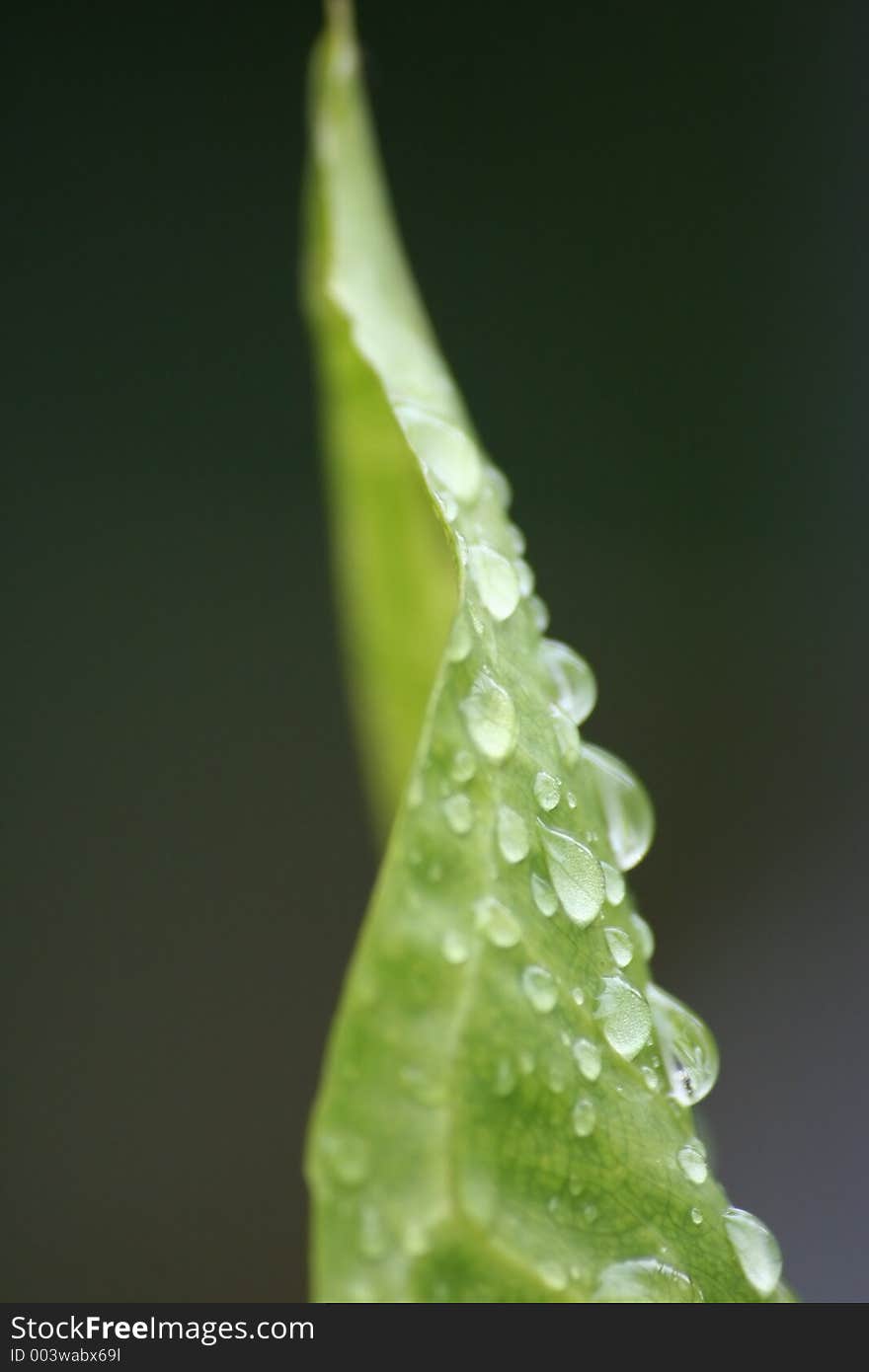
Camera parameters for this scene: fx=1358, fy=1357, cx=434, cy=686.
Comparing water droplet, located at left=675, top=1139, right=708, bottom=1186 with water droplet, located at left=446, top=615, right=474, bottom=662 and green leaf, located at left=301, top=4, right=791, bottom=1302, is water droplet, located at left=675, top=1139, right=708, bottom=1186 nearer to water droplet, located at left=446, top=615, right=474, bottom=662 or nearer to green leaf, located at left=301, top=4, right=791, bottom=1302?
green leaf, located at left=301, top=4, right=791, bottom=1302

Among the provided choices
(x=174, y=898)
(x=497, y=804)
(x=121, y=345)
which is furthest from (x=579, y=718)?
(x=121, y=345)

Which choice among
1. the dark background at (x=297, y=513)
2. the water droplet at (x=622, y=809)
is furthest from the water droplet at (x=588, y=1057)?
the dark background at (x=297, y=513)

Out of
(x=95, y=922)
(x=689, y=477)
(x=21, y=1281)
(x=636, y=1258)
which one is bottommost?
(x=21, y=1281)

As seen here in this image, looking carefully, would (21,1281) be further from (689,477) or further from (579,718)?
(579,718)

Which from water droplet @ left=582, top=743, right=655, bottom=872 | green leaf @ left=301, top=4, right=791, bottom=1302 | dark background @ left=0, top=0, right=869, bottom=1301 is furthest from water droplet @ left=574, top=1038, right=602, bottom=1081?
dark background @ left=0, top=0, right=869, bottom=1301

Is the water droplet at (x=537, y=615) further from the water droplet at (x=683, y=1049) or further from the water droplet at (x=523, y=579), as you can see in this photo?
the water droplet at (x=683, y=1049)

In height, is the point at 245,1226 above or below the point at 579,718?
below

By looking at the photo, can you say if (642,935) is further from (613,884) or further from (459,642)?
(459,642)

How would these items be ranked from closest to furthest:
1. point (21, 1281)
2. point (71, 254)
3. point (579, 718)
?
point (579, 718), point (21, 1281), point (71, 254)
